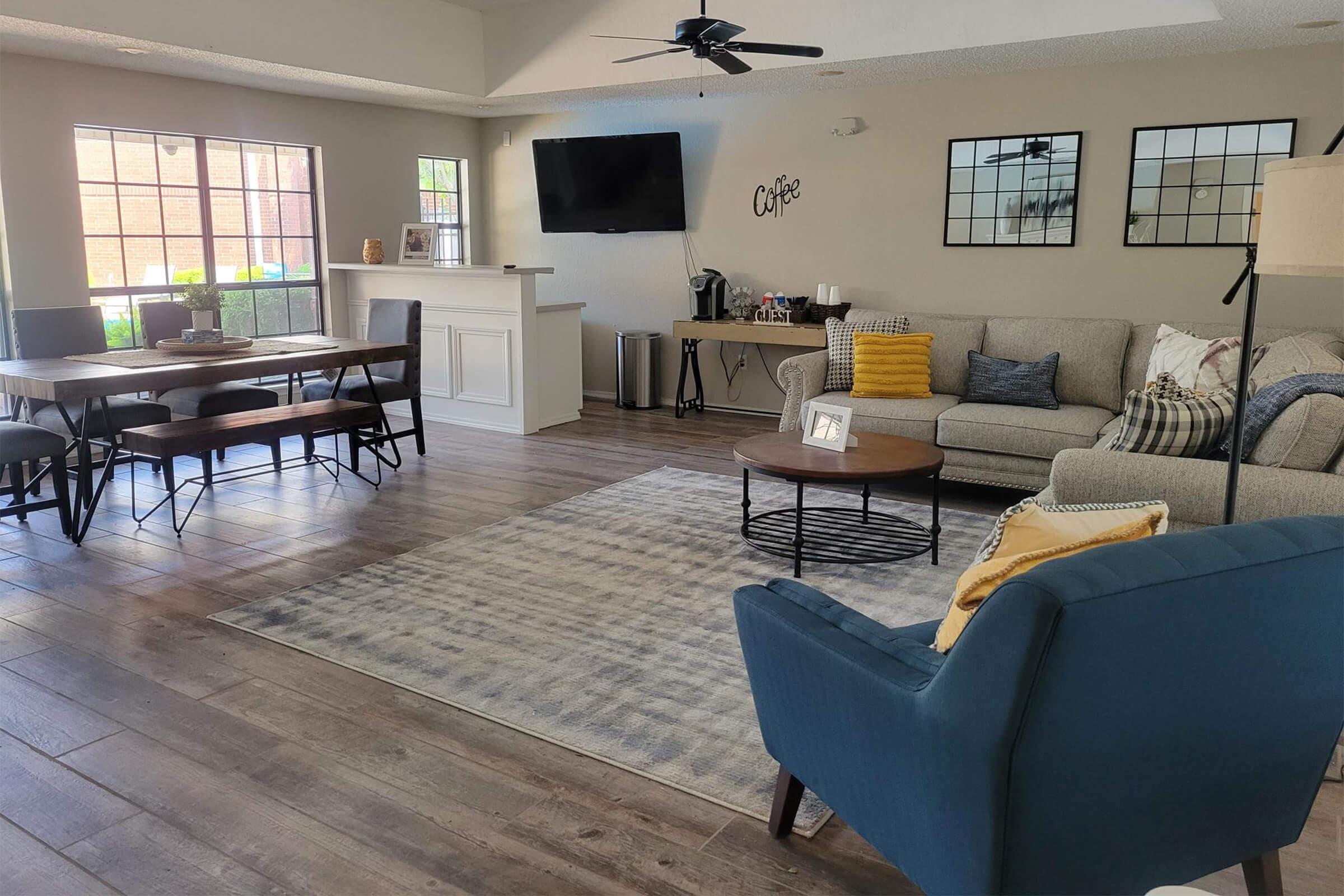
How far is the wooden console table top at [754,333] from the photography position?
263 inches

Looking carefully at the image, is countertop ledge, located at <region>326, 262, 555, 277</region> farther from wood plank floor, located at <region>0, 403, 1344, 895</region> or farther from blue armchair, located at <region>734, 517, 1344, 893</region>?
blue armchair, located at <region>734, 517, 1344, 893</region>

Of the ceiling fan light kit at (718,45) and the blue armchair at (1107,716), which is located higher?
the ceiling fan light kit at (718,45)

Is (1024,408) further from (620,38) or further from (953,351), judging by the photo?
(620,38)

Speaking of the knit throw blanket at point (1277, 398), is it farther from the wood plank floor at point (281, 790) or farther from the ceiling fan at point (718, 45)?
the ceiling fan at point (718, 45)

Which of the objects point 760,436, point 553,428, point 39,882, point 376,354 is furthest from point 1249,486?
point 553,428

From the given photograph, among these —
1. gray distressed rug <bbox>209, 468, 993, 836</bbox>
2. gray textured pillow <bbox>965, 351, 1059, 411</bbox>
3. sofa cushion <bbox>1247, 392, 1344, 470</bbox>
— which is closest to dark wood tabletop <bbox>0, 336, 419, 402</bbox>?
gray distressed rug <bbox>209, 468, 993, 836</bbox>

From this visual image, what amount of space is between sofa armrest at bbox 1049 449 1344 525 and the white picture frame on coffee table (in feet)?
2.85

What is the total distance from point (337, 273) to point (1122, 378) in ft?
18.3

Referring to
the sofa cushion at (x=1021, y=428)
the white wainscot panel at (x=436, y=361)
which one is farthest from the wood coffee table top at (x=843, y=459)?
the white wainscot panel at (x=436, y=361)

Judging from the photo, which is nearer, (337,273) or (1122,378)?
(1122,378)

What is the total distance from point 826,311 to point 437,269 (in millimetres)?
2765

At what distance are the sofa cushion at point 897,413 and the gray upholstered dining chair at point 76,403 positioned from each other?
340 cm

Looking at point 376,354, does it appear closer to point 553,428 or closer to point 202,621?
point 553,428

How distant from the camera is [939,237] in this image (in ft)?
21.4
